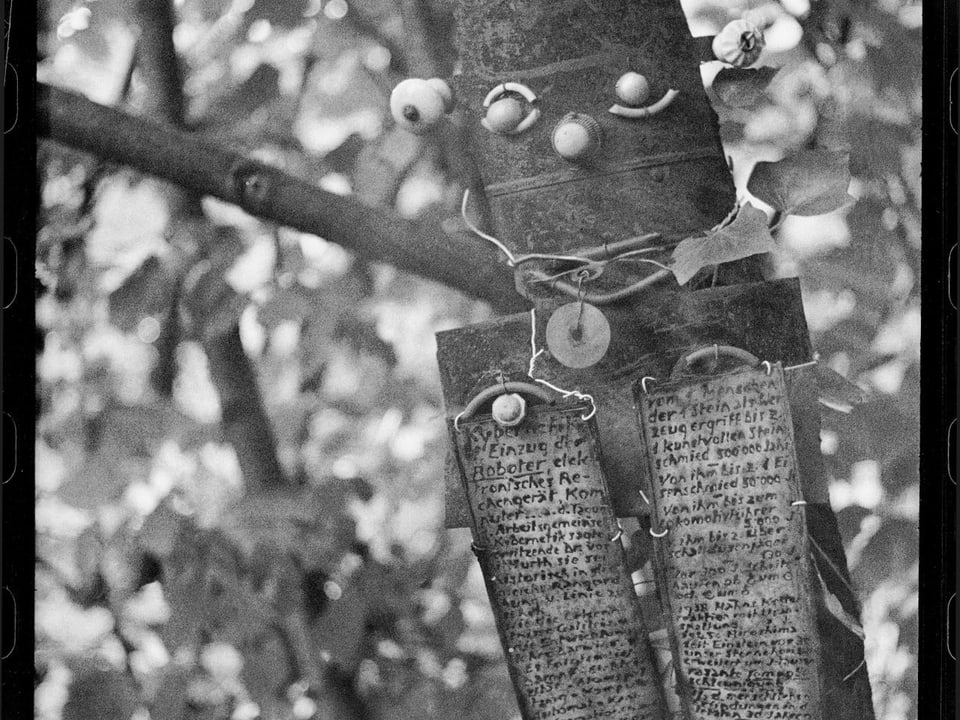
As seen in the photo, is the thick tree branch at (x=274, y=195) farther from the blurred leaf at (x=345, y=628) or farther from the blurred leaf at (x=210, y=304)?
the blurred leaf at (x=345, y=628)

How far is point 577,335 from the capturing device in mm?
782

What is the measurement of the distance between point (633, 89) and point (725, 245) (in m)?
0.13

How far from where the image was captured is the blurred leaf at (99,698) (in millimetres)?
855

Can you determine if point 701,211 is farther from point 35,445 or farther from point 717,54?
point 35,445

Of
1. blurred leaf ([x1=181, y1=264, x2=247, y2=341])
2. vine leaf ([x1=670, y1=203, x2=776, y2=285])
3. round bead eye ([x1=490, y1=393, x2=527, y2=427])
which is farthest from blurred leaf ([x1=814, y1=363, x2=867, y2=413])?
blurred leaf ([x1=181, y1=264, x2=247, y2=341])

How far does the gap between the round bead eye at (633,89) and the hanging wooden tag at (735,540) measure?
0.68ft

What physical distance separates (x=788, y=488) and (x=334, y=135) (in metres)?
0.44

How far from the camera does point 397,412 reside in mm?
837

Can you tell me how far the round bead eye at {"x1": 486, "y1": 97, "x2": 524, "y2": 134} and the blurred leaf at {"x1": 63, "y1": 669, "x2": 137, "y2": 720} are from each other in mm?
523

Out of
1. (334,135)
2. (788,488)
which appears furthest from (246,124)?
(788,488)

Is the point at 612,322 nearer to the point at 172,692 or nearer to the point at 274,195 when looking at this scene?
the point at 274,195

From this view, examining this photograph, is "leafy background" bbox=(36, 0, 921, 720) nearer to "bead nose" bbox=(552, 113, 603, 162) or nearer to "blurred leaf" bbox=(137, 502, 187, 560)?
"blurred leaf" bbox=(137, 502, 187, 560)

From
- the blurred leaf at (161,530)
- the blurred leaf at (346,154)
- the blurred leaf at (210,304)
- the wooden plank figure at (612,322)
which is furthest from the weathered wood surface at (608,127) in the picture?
the blurred leaf at (161,530)

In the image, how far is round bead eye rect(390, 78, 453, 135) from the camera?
797mm
